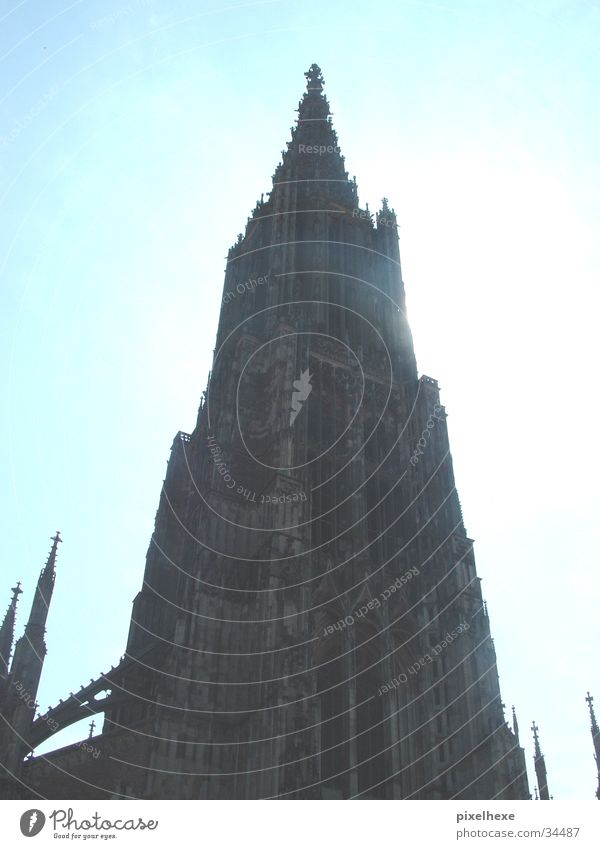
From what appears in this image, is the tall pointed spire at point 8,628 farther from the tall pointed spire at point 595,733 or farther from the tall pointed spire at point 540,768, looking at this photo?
the tall pointed spire at point 595,733

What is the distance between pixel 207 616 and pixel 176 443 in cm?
1783

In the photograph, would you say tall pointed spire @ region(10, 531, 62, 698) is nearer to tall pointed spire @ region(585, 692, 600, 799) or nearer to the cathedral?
the cathedral

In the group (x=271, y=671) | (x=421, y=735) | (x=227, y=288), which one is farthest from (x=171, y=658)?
(x=227, y=288)

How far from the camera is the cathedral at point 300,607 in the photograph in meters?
24.8

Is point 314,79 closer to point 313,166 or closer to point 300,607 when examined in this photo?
point 313,166

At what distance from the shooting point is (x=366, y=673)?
28.8 meters

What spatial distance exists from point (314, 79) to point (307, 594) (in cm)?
4672

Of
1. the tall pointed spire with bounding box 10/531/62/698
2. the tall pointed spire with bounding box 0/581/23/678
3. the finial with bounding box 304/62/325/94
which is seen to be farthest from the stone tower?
the finial with bounding box 304/62/325/94
